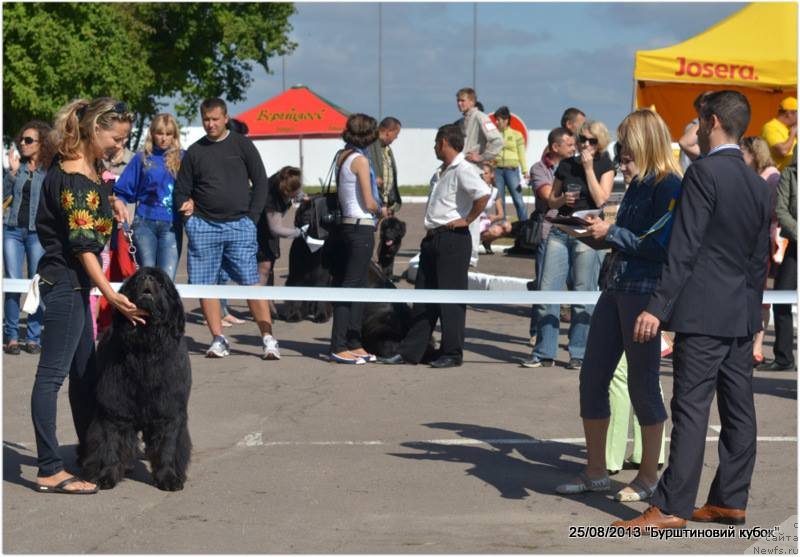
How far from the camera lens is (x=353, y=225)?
10305 millimetres

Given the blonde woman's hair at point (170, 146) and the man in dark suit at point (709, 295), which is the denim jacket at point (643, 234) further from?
the blonde woman's hair at point (170, 146)

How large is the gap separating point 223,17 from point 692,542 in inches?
1739

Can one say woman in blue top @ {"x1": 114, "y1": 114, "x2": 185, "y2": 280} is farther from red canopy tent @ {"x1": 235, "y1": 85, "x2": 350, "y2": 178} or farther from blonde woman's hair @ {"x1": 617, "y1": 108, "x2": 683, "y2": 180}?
red canopy tent @ {"x1": 235, "y1": 85, "x2": 350, "y2": 178}

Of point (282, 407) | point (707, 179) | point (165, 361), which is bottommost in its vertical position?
point (282, 407)

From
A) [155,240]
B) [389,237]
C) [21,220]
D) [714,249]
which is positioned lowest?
[389,237]

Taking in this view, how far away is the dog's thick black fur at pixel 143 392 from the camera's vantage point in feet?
20.9

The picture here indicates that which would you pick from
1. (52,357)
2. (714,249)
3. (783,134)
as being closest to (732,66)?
(783,134)

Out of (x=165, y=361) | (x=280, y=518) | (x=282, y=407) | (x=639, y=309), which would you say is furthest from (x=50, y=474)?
(x=639, y=309)

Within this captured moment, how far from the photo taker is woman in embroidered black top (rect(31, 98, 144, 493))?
6227mm

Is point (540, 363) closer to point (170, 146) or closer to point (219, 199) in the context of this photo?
point (219, 199)

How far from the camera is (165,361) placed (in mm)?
6422

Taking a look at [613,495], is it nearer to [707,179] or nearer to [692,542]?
[692,542]

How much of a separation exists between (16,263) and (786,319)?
6459mm

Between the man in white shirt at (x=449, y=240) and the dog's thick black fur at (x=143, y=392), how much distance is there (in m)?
3.86
